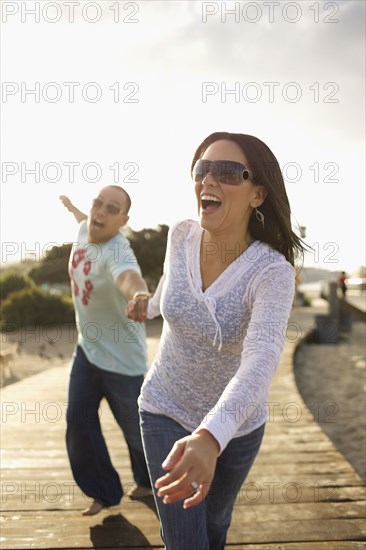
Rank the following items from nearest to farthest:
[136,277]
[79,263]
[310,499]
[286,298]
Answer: [286,298]
[136,277]
[79,263]
[310,499]

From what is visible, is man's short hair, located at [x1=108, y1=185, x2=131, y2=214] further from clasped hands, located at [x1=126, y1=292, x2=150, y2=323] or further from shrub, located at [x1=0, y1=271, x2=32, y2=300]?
shrub, located at [x1=0, y1=271, x2=32, y2=300]

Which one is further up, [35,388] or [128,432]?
[128,432]

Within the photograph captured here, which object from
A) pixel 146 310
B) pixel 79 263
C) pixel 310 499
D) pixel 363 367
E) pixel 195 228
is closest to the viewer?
pixel 195 228

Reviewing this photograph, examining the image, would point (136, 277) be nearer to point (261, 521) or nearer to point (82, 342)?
point (82, 342)

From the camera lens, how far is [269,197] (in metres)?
2.25

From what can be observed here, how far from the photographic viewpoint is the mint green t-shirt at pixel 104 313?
3340mm

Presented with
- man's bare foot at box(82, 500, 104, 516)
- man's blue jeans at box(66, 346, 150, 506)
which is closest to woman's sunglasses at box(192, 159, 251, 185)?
man's blue jeans at box(66, 346, 150, 506)

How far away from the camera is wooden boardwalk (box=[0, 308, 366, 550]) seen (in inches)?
129

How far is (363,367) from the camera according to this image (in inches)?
477

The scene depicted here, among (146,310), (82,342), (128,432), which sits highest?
(146,310)

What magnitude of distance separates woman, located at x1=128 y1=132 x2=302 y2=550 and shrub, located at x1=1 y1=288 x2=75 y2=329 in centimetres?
1790

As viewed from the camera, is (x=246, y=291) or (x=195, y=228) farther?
(x=195, y=228)

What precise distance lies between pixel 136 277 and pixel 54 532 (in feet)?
5.03

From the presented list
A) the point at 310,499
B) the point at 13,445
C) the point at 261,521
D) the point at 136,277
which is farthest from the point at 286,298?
the point at 13,445
